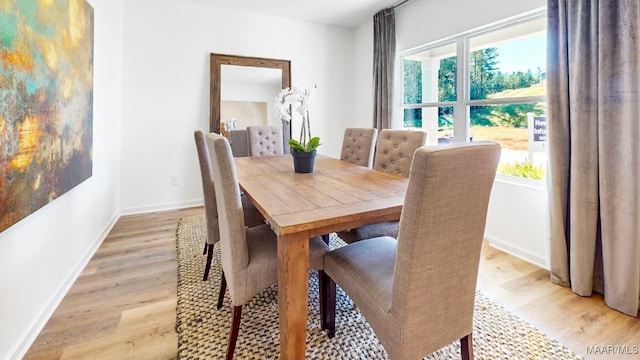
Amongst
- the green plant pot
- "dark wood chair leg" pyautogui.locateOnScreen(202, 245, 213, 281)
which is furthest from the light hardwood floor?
the green plant pot

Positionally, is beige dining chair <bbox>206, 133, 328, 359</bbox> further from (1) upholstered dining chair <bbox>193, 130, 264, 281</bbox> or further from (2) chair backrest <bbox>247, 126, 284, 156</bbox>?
(2) chair backrest <bbox>247, 126, 284, 156</bbox>

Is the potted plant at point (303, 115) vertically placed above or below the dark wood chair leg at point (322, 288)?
above

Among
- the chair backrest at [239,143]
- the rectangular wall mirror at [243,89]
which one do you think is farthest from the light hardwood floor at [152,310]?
the rectangular wall mirror at [243,89]

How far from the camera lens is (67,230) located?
1.97 meters

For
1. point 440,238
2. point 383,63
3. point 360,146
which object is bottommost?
point 440,238

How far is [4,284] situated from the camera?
1.28 m

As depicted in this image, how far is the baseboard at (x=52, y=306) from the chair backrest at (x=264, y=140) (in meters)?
1.59

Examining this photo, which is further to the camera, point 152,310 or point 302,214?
point 152,310

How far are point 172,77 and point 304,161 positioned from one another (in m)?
2.54

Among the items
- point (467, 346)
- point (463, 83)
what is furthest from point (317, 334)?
point (463, 83)

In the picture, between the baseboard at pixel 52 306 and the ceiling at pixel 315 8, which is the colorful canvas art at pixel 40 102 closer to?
the baseboard at pixel 52 306

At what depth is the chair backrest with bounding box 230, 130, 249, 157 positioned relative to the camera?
12.5ft

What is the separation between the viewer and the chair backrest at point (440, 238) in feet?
2.81

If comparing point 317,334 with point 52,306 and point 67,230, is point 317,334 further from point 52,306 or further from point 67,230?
point 67,230
